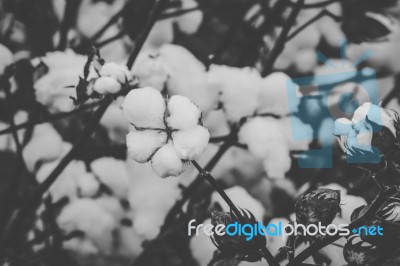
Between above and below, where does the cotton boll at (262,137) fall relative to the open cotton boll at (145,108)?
below

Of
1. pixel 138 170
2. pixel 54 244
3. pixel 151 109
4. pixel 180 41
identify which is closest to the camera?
pixel 151 109

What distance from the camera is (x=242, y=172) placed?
97 cm

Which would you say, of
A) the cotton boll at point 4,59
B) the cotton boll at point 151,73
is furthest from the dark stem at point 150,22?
the cotton boll at point 4,59

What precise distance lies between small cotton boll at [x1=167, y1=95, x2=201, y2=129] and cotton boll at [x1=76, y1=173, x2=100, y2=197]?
63cm

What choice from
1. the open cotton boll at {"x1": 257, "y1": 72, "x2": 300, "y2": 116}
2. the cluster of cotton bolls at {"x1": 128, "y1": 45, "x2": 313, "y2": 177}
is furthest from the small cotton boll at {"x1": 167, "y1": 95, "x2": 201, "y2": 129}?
the open cotton boll at {"x1": 257, "y1": 72, "x2": 300, "y2": 116}

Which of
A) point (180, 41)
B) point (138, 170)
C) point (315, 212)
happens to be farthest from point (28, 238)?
point (315, 212)

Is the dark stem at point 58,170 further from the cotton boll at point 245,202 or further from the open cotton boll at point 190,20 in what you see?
the open cotton boll at point 190,20

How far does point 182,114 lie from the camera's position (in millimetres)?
Result: 311

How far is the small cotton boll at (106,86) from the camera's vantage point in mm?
439

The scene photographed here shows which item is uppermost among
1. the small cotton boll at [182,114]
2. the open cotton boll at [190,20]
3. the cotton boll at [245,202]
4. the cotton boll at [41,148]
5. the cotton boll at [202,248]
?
the small cotton boll at [182,114]

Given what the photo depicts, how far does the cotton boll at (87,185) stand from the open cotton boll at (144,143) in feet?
2.02

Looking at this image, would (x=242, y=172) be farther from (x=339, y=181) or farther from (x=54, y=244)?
(x=54, y=244)

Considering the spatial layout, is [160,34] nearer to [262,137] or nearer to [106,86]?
[262,137]

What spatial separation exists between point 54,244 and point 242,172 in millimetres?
508
